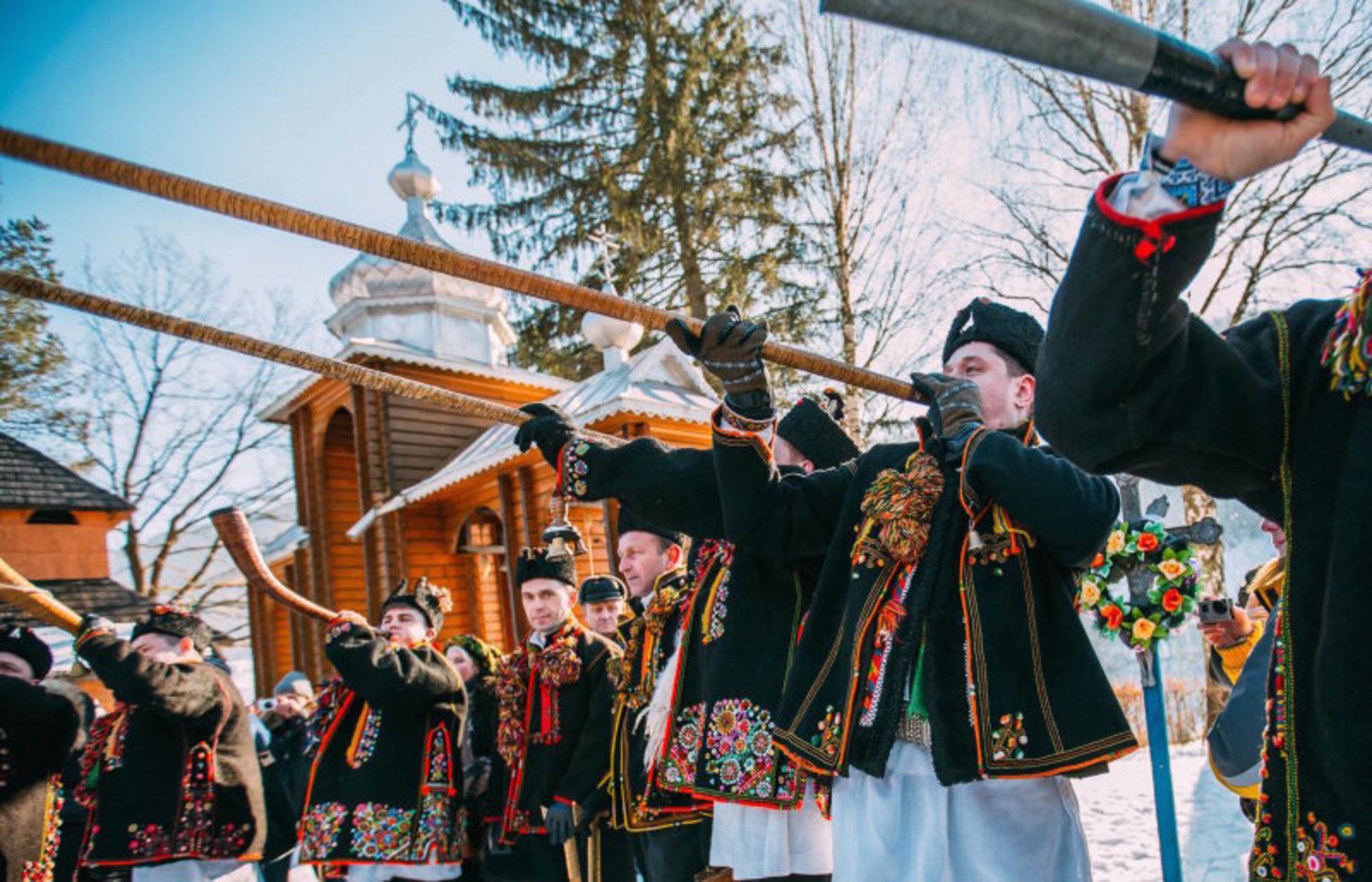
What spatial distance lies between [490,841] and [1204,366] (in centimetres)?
458

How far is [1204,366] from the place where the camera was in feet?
4.81

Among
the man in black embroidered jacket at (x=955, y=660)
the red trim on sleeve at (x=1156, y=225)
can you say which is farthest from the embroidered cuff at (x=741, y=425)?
the red trim on sleeve at (x=1156, y=225)

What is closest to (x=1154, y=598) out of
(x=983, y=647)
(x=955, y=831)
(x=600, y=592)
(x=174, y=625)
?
(x=983, y=647)

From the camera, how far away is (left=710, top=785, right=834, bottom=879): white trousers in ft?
9.79

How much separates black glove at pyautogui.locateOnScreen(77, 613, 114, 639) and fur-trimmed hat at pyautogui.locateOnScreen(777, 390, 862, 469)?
367 centimetres

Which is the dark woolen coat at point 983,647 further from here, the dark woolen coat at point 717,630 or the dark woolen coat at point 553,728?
the dark woolen coat at point 553,728

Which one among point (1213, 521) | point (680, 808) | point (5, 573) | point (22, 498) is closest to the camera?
point (680, 808)

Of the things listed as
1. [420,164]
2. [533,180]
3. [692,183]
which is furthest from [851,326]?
[420,164]

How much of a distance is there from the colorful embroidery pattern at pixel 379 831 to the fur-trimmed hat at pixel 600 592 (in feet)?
4.90

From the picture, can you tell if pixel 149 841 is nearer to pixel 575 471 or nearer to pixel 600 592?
pixel 600 592

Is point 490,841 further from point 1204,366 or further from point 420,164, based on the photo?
point 420,164

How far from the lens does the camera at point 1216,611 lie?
3699 mm

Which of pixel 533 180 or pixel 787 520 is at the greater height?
pixel 533 180

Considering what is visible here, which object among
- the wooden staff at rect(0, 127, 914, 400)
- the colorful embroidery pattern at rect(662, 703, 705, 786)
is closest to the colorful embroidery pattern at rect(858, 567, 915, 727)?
the wooden staff at rect(0, 127, 914, 400)
